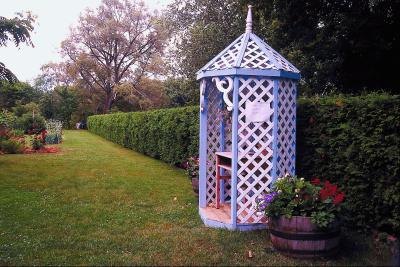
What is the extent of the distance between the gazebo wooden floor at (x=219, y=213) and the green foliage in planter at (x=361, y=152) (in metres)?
1.43

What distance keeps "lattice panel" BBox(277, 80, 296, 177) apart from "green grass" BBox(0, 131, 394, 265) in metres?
1.02

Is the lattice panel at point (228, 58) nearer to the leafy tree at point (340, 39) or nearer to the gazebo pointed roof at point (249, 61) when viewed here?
the gazebo pointed roof at point (249, 61)

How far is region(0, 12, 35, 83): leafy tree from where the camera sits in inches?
446

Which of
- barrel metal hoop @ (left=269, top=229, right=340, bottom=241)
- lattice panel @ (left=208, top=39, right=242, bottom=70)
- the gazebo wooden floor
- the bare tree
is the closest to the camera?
barrel metal hoop @ (left=269, top=229, right=340, bottom=241)

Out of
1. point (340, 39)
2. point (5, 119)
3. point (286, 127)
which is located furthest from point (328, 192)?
point (5, 119)

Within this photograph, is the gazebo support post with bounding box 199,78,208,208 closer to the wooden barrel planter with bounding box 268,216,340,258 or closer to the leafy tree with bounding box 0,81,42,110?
the wooden barrel planter with bounding box 268,216,340,258

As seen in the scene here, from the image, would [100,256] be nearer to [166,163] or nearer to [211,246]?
[211,246]

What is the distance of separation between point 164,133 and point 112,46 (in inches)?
1231

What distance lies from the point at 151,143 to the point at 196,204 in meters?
8.19

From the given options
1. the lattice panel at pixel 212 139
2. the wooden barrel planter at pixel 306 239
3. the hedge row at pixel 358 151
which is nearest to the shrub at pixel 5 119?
the lattice panel at pixel 212 139

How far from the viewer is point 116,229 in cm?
538

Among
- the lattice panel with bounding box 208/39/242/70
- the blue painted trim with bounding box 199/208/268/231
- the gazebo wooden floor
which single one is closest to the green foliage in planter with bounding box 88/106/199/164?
the gazebo wooden floor

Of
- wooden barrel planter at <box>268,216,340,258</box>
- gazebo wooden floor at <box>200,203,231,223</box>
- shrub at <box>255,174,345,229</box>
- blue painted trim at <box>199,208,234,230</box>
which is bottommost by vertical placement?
blue painted trim at <box>199,208,234,230</box>

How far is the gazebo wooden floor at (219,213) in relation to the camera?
557 cm
